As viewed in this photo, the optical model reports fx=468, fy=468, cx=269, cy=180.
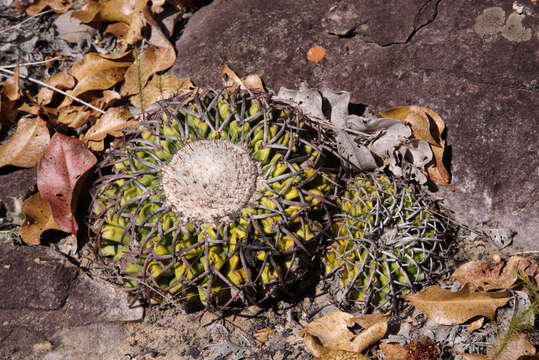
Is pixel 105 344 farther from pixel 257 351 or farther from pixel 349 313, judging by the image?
pixel 349 313

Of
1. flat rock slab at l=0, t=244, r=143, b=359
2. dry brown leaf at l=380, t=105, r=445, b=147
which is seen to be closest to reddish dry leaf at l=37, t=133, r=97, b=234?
flat rock slab at l=0, t=244, r=143, b=359

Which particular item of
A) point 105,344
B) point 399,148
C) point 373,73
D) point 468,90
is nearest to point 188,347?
point 105,344

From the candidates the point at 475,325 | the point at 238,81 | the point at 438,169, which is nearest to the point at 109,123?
the point at 238,81

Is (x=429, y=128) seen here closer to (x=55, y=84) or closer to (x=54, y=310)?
(x=54, y=310)

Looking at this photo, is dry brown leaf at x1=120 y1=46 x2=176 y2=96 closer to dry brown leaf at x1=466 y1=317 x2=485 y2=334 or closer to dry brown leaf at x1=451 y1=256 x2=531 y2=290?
dry brown leaf at x1=451 y1=256 x2=531 y2=290

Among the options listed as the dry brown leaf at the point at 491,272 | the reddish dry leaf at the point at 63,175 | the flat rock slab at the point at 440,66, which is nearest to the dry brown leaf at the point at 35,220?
the reddish dry leaf at the point at 63,175

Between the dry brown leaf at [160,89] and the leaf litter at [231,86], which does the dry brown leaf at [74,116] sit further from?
the dry brown leaf at [160,89]
